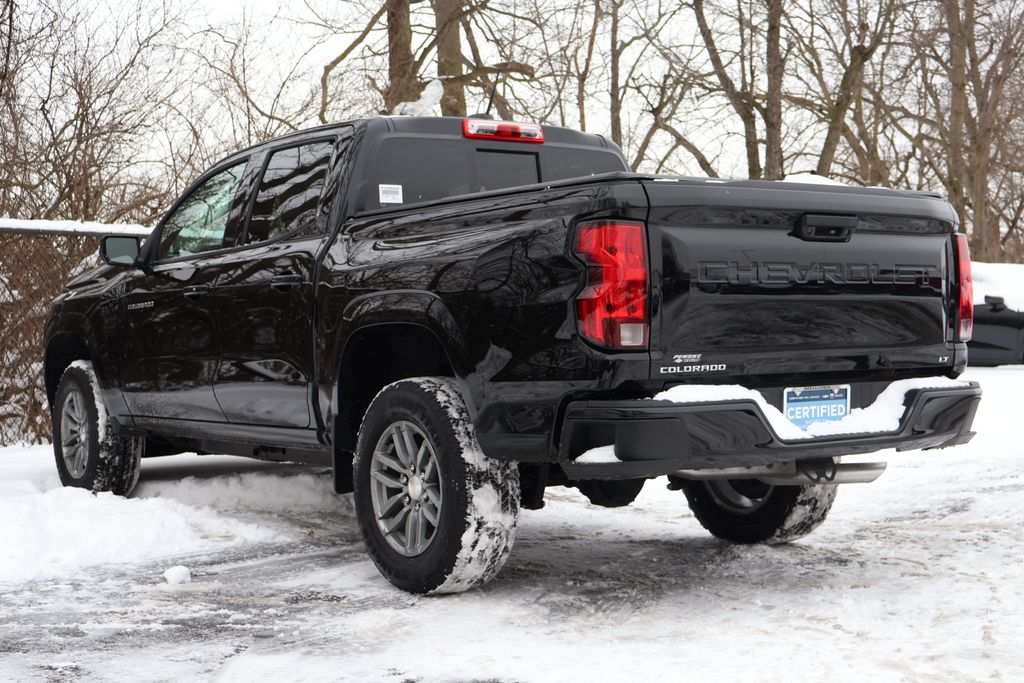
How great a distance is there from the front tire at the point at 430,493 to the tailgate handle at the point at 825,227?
141 centimetres

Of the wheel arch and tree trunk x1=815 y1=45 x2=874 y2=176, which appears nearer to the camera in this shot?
the wheel arch

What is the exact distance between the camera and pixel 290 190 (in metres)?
6.09

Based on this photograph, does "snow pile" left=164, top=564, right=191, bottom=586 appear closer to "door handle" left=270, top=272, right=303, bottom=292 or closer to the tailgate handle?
"door handle" left=270, top=272, right=303, bottom=292

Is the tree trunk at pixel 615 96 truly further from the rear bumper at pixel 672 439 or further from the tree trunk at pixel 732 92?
the rear bumper at pixel 672 439

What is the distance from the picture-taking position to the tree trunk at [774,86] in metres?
20.3

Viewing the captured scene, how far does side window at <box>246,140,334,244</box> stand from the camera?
589 centimetres

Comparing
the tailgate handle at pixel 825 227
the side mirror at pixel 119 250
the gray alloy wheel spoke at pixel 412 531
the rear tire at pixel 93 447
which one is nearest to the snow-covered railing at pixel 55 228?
the rear tire at pixel 93 447

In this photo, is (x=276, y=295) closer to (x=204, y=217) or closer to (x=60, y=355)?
(x=204, y=217)

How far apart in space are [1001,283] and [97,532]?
11462 mm

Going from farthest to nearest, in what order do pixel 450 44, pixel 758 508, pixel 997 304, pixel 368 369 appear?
pixel 450 44 → pixel 997 304 → pixel 758 508 → pixel 368 369

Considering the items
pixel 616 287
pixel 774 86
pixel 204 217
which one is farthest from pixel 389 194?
pixel 774 86

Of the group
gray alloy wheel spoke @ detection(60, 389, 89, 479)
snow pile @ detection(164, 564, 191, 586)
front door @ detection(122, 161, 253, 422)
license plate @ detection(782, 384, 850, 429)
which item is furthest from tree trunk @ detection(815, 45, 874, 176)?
snow pile @ detection(164, 564, 191, 586)

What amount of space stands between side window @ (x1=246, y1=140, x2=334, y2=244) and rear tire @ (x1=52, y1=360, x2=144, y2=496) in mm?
1738

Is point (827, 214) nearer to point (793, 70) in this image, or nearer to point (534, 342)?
point (534, 342)
